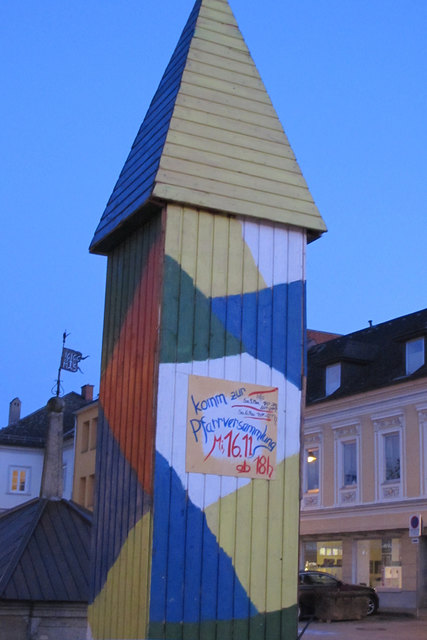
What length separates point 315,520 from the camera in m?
35.9

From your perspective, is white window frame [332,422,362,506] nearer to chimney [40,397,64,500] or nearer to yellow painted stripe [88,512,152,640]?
chimney [40,397,64,500]

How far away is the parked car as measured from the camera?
26609 mm

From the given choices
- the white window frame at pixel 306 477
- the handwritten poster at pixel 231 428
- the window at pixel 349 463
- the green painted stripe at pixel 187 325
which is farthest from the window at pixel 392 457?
the green painted stripe at pixel 187 325

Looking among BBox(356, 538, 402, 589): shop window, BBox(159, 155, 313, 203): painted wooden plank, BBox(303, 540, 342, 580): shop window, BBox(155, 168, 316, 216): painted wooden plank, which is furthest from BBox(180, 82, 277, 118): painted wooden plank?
BBox(303, 540, 342, 580): shop window

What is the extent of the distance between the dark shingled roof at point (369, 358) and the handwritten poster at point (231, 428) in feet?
75.0

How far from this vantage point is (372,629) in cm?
2392

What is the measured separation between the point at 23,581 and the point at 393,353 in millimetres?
25818

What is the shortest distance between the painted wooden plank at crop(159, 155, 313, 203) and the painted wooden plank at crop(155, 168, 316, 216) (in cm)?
3

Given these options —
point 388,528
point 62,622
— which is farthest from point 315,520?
point 62,622

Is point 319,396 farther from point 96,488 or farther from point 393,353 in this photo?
point 96,488

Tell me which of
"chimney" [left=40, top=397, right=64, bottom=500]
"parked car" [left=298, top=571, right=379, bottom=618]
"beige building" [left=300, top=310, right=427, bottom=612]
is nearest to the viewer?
"chimney" [left=40, top=397, right=64, bottom=500]

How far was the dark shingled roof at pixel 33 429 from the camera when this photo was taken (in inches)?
2303

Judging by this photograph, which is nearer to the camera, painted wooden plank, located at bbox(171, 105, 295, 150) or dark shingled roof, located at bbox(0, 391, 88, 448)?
painted wooden plank, located at bbox(171, 105, 295, 150)

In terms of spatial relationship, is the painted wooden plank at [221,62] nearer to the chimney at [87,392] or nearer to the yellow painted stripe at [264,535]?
the yellow painted stripe at [264,535]
